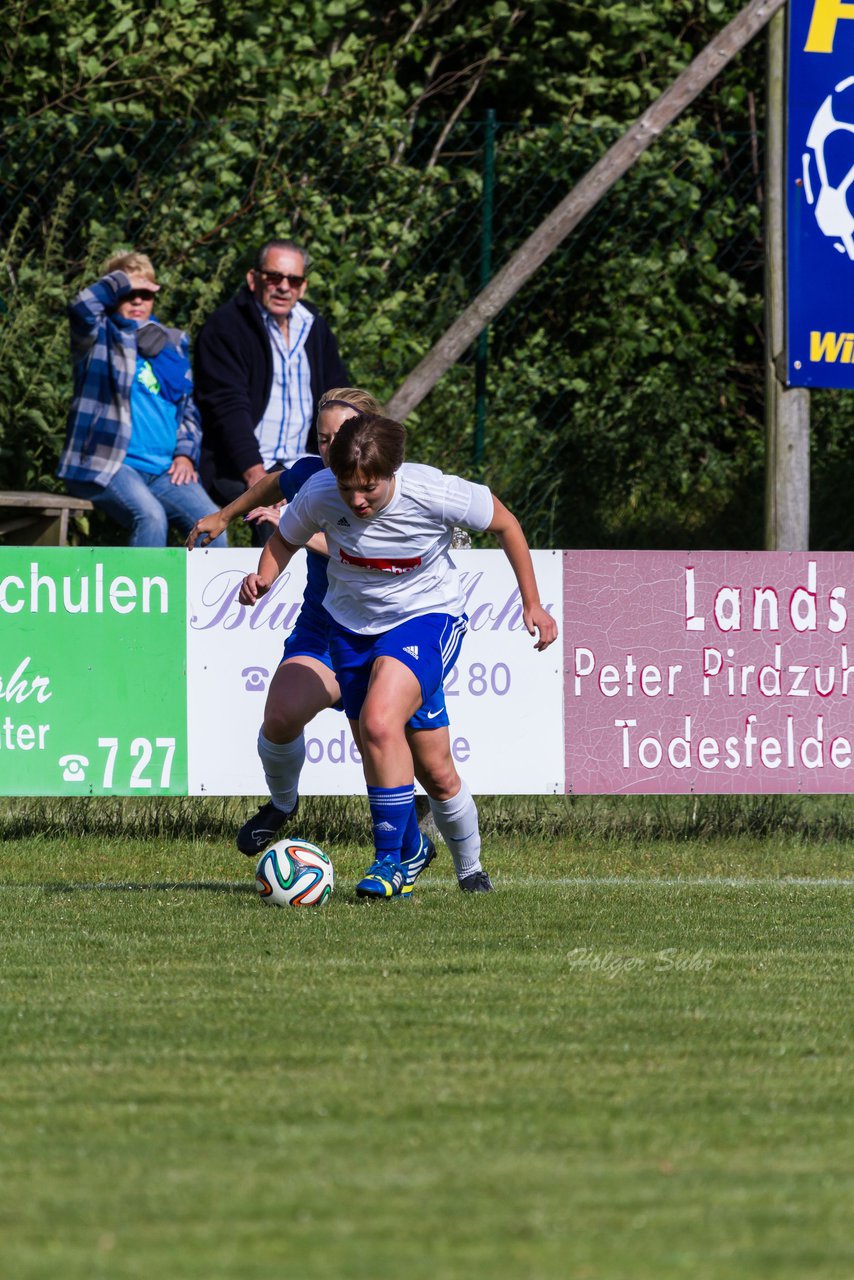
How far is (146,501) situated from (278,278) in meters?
1.19

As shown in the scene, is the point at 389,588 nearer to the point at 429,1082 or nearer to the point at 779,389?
the point at 429,1082

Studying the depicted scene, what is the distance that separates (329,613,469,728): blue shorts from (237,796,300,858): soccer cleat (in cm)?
84

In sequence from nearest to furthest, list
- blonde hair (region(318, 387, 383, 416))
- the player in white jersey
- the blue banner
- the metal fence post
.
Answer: the player in white jersey < blonde hair (region(318, 387, 383, 416)) < the blue banner < the metal fence post

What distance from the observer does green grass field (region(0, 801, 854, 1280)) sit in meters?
3.01

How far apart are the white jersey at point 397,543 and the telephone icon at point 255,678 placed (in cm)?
138

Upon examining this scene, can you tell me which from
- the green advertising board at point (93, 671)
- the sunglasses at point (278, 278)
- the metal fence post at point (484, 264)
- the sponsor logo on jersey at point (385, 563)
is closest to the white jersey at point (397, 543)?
the sponsor logo on jersey at point (385, 563)

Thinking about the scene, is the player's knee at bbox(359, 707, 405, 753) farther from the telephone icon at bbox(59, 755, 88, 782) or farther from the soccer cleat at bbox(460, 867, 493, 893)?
the telephone icon at bbox(59, 755, 88, 782)

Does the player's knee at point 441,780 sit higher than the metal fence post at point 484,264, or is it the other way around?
the metal fence post at point 484,264

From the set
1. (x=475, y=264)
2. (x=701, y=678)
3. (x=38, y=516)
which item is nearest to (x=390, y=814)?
(x=701, y=678)

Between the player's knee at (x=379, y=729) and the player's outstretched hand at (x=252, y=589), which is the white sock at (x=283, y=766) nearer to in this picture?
the player's outstretched hand at (x=252, y=589)

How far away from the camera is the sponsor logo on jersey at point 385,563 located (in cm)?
669

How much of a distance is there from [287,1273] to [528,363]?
9.56 m

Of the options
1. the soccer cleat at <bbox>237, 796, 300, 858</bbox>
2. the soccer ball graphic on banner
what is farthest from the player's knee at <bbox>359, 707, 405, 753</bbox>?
the soccer ball graphic on banner

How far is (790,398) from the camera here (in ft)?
31.3
